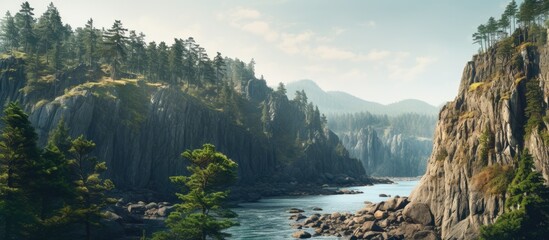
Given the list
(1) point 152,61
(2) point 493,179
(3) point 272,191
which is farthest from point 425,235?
(1) point 152,61

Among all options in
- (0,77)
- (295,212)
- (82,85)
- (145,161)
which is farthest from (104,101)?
(295,212)

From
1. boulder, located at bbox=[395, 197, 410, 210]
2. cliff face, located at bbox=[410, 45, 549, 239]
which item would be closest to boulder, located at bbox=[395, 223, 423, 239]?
cliff face, located at bbox=[410, 45, 549, 239]

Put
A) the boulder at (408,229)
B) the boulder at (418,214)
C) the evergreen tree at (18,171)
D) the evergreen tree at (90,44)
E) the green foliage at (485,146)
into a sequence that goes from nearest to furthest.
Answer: the evergreen tree at (18,171) → the green foliage at (485,146) → the boulder at (408,229) → the boulder at (418,214) → the evergreen tree at (90,44)

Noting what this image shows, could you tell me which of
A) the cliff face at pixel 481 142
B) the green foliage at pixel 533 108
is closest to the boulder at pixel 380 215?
the cliff face at pixel 481 142

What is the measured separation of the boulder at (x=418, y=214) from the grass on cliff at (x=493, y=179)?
31.8ft

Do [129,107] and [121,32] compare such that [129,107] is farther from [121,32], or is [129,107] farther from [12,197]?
[12,197]

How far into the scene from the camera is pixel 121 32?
133m

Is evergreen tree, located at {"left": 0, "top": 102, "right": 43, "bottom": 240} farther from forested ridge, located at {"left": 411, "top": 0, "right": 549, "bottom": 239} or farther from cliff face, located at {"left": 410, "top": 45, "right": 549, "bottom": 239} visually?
cliff face, located at {"left": 410, "top": 45, "right": 549, "bottom": 239}

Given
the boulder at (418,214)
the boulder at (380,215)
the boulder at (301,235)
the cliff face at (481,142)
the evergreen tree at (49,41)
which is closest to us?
the cliff face at (481,142)

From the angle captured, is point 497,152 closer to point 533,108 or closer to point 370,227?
point 533,108

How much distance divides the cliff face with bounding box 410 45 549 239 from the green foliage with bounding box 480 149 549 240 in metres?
6.18

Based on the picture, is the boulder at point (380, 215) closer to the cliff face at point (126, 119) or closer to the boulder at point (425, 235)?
the boulder at point (425, 235)

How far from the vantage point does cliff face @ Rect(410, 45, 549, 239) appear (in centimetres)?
5731

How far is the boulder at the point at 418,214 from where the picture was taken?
65.5 m
